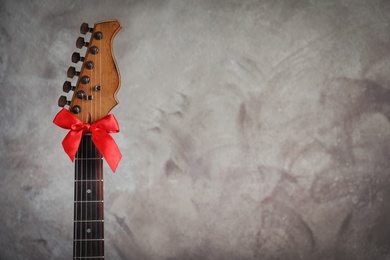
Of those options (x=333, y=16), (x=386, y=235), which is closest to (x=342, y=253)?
(x=386, y=235)

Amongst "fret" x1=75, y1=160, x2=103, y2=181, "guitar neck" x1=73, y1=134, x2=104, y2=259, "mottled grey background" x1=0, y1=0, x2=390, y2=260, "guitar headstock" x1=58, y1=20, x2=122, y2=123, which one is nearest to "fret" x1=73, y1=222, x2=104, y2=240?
"guitar neck" x1=73, y1=134, x2=104, y2=259

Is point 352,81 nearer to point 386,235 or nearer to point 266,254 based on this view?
point 386,235

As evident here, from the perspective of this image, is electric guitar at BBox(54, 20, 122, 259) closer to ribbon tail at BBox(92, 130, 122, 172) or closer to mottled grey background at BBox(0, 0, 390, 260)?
ribbon tail at BBox(92, 130, 122, 172)

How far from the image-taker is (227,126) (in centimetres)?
276

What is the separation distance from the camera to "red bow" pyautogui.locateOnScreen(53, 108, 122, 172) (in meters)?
1.82

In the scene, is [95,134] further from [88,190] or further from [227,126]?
[227,126]

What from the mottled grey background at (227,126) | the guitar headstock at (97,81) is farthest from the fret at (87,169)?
the mottled grey background at (227,126)

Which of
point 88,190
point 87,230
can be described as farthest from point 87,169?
point 87,230

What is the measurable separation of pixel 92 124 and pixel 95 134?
0.04 meters

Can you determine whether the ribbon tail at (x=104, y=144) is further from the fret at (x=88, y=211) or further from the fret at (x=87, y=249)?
the fret at (x=87, y=249)

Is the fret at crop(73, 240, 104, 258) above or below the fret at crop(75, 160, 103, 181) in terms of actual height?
below

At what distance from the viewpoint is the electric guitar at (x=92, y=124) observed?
6.07 feet

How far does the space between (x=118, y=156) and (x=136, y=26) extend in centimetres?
110

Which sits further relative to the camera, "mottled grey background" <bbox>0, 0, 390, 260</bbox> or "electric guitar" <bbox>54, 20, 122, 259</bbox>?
"mottled grey background" <bbox>0, 0, 390, 260</bbox>
